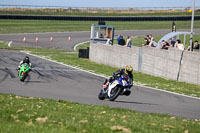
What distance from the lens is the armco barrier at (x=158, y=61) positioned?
20891 mm

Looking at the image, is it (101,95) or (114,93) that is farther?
(101,95)

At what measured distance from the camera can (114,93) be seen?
15016mm

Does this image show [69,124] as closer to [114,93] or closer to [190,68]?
[114,93]

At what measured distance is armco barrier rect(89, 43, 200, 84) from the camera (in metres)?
20.9

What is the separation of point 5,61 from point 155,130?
2193cm

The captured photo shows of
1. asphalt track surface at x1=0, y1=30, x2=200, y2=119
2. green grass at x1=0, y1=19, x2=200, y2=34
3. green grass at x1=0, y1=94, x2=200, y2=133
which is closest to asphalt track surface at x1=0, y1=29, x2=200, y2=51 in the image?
green grass at x1=0, y1=19, x2=200, y2=34

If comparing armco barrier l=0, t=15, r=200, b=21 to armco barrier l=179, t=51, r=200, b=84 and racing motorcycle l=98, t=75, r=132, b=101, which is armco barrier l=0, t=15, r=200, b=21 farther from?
racing motorcycle l=98, t=75, r=132, b=101

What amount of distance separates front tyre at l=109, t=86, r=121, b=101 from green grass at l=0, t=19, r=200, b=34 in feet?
141

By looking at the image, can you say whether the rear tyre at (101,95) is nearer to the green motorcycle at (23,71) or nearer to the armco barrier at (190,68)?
the green motorcycle at (23,71)

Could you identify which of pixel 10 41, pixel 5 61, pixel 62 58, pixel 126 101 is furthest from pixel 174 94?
pixel 10 41

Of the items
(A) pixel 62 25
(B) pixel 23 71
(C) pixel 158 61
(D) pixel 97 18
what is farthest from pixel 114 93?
(D) pixel 97 18

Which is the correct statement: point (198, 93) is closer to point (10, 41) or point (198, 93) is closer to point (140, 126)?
point (140, 126)

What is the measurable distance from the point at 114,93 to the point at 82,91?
305 centimetres

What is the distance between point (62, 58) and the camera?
33.6 metres
